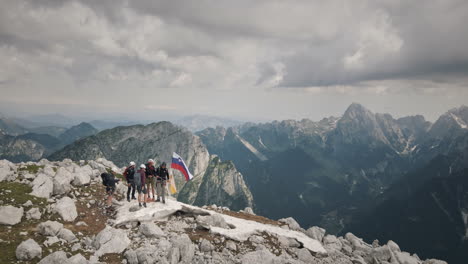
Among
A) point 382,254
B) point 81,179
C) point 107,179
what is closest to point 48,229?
point 107,179

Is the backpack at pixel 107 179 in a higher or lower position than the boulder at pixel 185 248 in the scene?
higher

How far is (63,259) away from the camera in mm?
14336

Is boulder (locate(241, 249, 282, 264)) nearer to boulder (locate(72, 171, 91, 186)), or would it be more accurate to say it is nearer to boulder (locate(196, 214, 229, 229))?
boulder (locate(196, 214, 229, 229))

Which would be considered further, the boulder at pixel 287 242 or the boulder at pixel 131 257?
the boulder at pixel 287 242

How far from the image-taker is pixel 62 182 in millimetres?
26578

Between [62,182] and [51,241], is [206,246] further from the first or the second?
[62,182]

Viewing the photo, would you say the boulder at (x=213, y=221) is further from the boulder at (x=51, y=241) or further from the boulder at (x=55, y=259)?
the boulder at (x=55, y=259)

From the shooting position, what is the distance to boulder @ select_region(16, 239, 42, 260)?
14433 millimetres

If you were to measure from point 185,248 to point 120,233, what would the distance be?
17.0ft

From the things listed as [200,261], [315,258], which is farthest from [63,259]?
[315,258]

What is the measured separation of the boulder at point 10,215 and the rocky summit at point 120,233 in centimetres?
6

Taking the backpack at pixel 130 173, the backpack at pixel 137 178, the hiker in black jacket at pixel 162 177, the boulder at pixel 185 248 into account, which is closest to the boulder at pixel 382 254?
the boulder at pixel 185 248

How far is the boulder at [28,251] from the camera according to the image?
47.4 ft

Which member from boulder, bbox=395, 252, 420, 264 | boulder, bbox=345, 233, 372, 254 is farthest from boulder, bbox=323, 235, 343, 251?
boulder, bbox=395, 252, 420, 264
